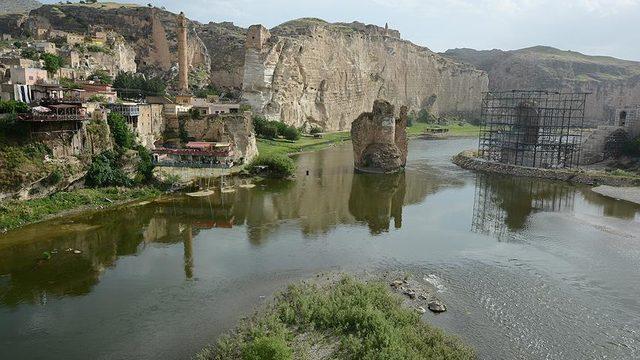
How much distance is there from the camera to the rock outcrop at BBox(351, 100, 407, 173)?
3853cm

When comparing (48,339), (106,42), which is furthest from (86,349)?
(106,42)

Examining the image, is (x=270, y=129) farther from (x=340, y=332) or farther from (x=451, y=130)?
(x=451, y=130)

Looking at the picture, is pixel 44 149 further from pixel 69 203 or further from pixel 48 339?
pixel 48 339

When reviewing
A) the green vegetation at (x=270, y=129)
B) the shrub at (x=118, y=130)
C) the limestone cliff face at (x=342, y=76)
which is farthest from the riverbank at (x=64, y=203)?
the limestone cliff face at (x=342, y=76)

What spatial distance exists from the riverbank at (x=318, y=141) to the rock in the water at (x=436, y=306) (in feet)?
80.0

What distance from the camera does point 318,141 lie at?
5762 centimetres

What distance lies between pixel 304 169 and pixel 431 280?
23.0 meters

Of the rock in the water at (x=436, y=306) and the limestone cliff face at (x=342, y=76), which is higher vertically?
the limestone cliff face at (x=342, y=76)

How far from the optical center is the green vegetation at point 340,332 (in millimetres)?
11766

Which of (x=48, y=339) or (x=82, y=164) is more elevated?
(x=82, y=164)

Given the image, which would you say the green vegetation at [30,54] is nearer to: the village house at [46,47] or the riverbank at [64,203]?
the village house at [46,47]

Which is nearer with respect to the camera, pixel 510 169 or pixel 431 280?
pixel 431 280

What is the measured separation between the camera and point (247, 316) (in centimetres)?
1436

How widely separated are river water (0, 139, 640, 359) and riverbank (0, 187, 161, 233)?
30.1 inches
